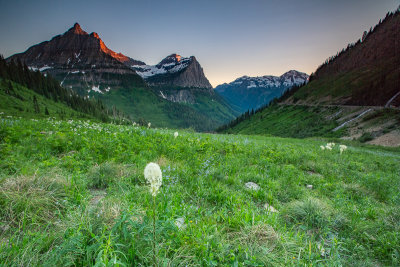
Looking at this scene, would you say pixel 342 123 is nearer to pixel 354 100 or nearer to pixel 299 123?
pixel 299 123

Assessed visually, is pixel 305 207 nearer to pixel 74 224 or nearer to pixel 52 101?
pixel 74 224

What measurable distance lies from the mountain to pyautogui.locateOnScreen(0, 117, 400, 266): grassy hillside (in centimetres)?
5935

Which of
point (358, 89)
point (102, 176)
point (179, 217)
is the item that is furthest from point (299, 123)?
point (179, 217)

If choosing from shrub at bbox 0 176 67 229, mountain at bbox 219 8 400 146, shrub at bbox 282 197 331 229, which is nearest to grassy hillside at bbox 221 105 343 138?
mountain at bbox 219 8 400 146

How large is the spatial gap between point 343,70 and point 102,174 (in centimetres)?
18920

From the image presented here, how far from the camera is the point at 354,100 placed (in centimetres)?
9156

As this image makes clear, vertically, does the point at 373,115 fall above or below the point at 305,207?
above

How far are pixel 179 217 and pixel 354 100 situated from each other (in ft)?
407

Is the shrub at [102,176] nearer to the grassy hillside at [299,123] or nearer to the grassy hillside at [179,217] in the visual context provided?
the grassy hillside at [179,217]

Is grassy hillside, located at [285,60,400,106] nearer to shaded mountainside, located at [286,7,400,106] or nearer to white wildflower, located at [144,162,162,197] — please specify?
shaded mountainside, located at [286,7,400,106]

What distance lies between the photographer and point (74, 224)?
231 cm

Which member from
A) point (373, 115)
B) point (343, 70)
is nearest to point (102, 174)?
point (373, 115)

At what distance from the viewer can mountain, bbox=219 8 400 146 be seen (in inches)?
2458

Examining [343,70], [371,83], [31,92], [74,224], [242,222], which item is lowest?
[242,222]
